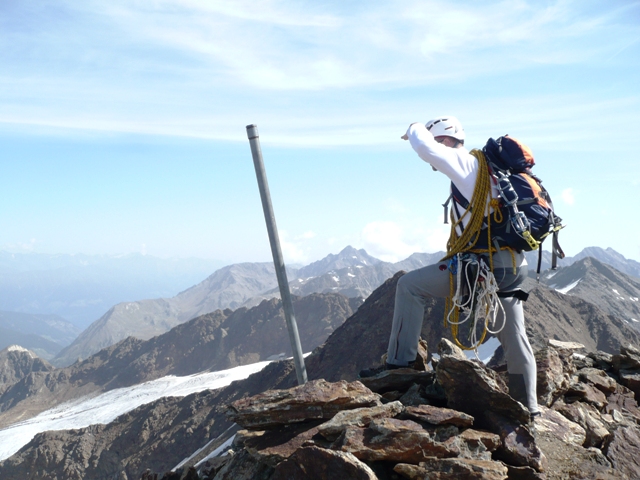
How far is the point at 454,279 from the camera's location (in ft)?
21.6

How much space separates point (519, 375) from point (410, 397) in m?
1.57

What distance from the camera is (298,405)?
6660 millimetres

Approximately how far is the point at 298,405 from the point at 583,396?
211 inches

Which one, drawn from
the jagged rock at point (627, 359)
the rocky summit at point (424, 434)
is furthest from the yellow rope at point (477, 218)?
the jagged rock at point (627, 359)

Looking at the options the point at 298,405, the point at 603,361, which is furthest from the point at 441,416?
the point at 603,361

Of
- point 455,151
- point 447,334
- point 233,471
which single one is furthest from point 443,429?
point 447,334

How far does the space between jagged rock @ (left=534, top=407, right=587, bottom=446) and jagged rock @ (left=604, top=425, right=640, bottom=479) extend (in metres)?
0.37

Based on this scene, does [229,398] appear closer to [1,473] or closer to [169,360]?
[1,473]

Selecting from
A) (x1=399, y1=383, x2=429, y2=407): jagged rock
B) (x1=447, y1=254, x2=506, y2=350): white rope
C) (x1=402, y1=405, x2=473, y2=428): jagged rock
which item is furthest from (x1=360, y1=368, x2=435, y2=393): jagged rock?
(x1=447, y1=254, x2=506, y2=350): white rope

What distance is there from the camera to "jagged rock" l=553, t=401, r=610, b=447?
23.0 ft

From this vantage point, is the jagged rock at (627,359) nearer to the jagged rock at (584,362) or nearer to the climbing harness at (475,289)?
the jagged rock at (584,362)

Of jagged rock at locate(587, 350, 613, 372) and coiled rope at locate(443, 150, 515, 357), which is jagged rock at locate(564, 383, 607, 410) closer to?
jagged rock at locate(587, 350, 613, 372)

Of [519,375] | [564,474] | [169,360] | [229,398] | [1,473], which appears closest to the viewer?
[564,474]

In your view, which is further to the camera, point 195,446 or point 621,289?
point 621,289
